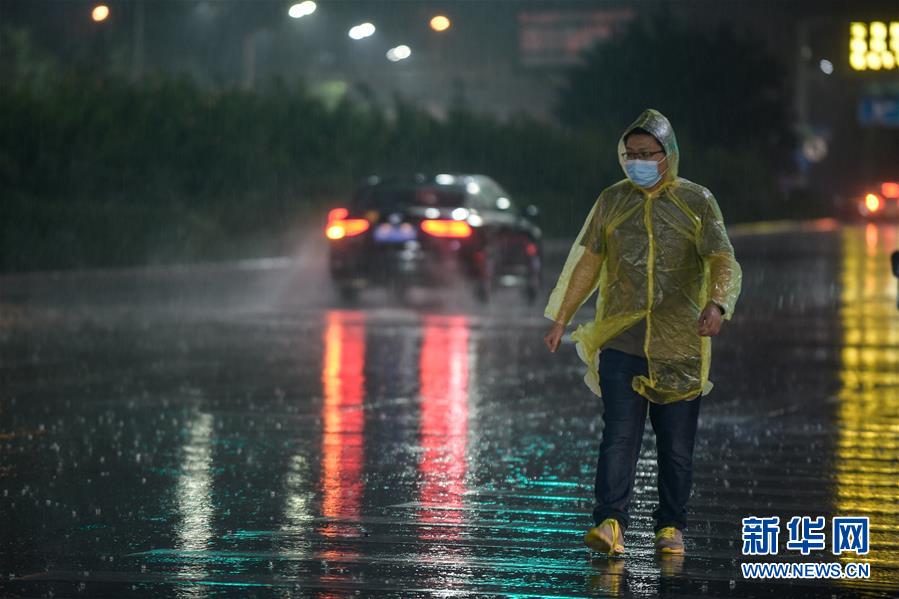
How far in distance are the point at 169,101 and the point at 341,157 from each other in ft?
22.7

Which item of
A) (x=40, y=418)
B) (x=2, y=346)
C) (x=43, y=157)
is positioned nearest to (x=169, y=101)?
(x=43, y=157)

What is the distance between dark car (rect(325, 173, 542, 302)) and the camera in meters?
25.3

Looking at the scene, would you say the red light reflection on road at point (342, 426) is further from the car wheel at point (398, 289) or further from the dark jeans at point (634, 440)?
the car wheel at point (398, 289)

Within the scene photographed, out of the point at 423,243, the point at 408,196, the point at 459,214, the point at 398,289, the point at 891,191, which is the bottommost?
the point at 398,289

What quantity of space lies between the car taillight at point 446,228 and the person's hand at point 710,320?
58.0ft

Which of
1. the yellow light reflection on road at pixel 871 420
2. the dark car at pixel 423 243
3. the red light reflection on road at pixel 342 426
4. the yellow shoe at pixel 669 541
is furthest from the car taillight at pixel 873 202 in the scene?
the yellow shoe at pixel 669 541

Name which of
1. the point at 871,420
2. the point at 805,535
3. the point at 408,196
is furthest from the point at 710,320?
the point at 408,196

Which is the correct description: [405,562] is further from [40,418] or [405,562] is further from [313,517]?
[40,418]

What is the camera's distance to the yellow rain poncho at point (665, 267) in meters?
7.87

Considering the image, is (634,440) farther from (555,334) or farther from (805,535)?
(805,535)

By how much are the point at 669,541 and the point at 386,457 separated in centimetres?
332

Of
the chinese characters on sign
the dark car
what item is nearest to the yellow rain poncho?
the chinese characters on sign

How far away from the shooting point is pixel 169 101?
40781 millimetres

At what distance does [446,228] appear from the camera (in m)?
25.5
